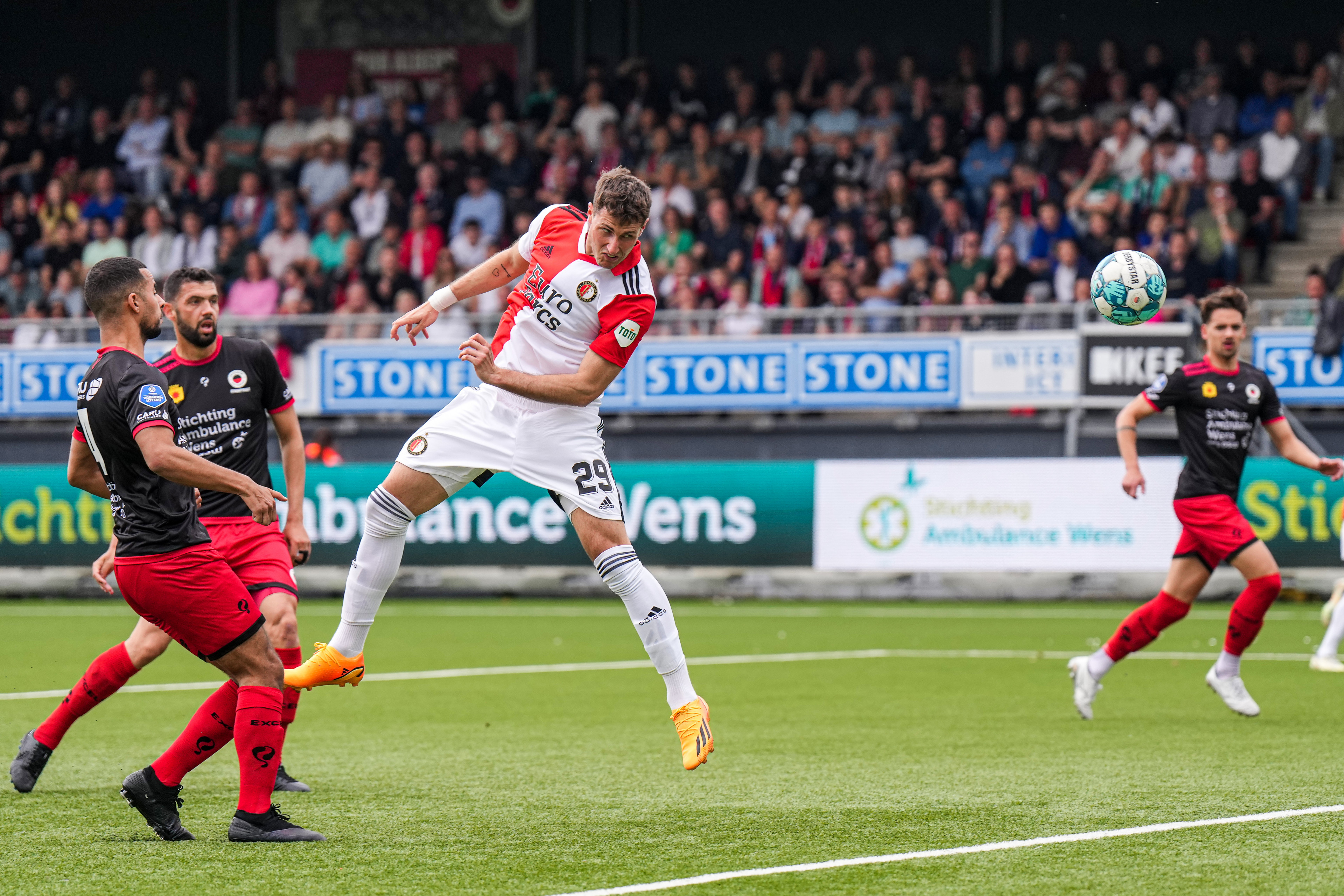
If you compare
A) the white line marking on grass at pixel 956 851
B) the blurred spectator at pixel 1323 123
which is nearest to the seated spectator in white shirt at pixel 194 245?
the blurred spectator at pixel 1323 123

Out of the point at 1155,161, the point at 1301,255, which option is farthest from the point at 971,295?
the point at 1301,255

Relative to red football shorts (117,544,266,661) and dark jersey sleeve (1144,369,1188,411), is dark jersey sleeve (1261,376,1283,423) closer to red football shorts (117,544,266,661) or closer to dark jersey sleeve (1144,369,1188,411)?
dark jersey sleeve (1144,369,1188,411)

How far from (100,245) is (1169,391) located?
62.6 ft

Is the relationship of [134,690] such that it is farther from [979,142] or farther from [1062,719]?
[979,142]

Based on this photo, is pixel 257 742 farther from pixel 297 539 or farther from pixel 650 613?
pixel 650 613

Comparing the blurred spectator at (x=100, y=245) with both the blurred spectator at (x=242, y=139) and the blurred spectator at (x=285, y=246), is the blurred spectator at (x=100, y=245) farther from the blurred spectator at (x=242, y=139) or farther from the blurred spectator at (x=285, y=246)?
the blurred spectator at (x=242, y=139)

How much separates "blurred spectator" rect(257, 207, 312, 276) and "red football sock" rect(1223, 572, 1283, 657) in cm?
1730

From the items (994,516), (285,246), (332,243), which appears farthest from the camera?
(285,246)

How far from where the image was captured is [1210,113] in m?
22.2

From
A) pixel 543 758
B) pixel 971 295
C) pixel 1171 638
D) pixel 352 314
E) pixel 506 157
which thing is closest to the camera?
pixel 543 758

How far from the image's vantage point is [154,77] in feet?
95.9

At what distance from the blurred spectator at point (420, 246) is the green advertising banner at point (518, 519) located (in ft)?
14.3

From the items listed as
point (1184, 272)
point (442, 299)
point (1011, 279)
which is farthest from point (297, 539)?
point (1184, 272)

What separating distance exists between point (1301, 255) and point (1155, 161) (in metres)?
2.23
